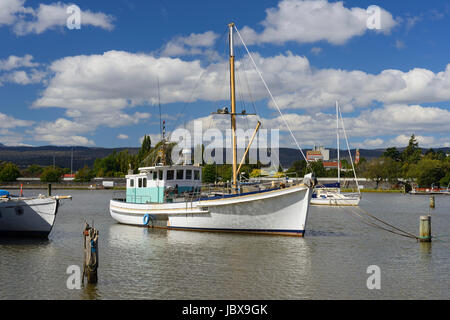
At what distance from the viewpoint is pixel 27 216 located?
31016 millimetres

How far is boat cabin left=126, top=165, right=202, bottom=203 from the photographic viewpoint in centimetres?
3759

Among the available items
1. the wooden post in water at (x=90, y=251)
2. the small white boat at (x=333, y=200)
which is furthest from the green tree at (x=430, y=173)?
the wooden post in water at (x=90, y=251)

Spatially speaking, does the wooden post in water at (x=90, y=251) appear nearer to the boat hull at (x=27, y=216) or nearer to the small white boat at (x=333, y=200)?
the boat hull at (x=27, y=216)

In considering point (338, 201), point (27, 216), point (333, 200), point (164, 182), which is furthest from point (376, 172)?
point (27, 216)

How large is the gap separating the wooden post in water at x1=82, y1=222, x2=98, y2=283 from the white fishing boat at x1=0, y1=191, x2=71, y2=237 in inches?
490

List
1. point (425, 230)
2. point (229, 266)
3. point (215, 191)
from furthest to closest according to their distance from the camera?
point (215, 191)
point (425, 230)
point (229, 266)

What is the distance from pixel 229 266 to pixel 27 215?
49.0ft

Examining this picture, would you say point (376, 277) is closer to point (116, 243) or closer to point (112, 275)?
point (112, 275)

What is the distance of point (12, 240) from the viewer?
30.5 m

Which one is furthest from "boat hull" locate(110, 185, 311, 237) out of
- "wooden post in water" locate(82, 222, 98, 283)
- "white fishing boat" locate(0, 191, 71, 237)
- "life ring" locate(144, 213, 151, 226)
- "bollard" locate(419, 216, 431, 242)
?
"wooden post in water" locate(82, 222, 98, 283)

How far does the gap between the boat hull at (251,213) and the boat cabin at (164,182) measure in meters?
2.06

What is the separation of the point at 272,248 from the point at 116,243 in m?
10.2

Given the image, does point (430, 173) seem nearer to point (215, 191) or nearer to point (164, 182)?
point (215, 191)

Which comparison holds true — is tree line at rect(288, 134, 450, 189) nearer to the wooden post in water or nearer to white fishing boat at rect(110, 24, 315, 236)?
white fishing boat at rect(110, 24, 315, 236)
